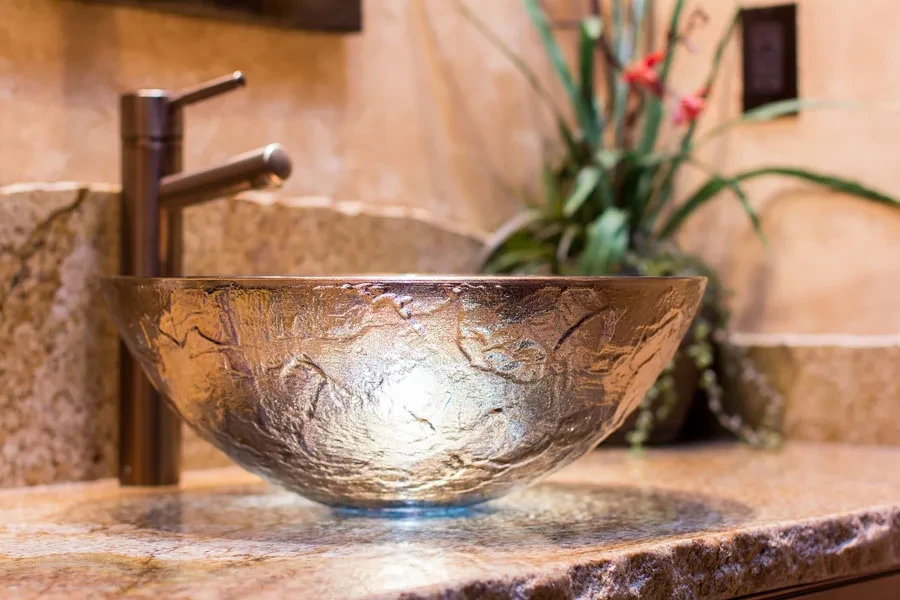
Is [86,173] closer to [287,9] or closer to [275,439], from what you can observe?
[287,9]

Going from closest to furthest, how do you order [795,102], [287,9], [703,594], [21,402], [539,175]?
[703,594], [21,402], [287,9], [795,102], [539,175]

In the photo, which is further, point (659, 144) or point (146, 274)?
point (659, 144)

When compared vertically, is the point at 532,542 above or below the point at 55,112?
below

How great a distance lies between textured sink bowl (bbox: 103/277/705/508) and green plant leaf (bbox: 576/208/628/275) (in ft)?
1.35

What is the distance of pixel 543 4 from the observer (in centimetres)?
139

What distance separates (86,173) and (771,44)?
760 mm

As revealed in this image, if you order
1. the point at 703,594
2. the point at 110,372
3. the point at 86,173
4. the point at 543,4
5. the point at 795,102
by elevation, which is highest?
the point at 543,4

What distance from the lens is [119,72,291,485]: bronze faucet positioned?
0.93 m

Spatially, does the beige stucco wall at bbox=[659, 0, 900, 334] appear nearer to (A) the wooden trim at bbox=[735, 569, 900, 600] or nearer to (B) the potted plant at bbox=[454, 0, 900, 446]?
(B) the potted plant at bbox=[454, 0, 900, 446]

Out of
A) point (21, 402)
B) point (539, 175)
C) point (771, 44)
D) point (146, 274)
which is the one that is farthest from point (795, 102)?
point (21, 402)

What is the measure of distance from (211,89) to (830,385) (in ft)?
2.38

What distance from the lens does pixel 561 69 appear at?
1.30 metres

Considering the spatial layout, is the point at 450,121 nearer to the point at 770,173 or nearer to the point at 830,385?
the point at 770,173

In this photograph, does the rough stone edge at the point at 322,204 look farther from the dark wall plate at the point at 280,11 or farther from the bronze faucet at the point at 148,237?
the dark wall plate at the point at 280,11
